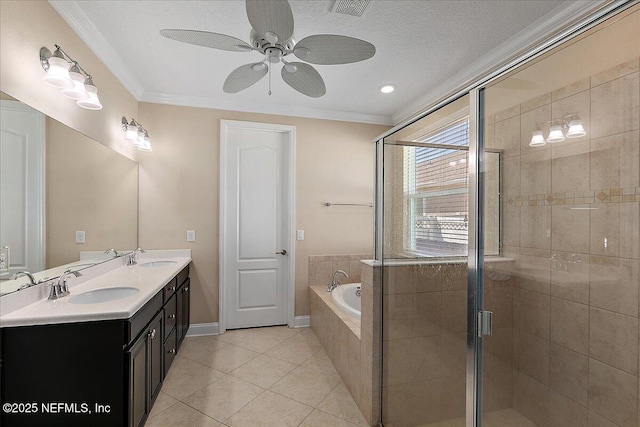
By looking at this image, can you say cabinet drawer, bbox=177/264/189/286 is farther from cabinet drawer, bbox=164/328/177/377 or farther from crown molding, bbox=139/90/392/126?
crown molding, bbox=139/90/392/126

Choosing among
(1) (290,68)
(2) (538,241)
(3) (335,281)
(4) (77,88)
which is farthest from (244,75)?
(3) (335,281)

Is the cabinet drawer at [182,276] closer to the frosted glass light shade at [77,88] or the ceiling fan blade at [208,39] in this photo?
the frosted glass light shade at [77,88]

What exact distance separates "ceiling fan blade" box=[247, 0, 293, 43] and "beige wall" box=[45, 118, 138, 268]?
1.39 m

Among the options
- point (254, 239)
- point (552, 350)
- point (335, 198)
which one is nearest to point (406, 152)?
point (552, 350)

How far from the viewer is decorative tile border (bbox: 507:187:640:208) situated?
97cm

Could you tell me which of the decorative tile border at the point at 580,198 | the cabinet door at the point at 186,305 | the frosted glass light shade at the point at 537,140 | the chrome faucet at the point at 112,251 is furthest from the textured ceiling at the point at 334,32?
the cabinet door at the point at 186,305

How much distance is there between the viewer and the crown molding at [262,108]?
10.7 feet

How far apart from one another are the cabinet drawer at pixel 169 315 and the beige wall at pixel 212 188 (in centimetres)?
75

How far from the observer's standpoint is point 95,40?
2.19 metres

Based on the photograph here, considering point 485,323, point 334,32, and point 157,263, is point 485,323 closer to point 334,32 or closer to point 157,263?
point 334,32

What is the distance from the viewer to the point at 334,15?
1.95m

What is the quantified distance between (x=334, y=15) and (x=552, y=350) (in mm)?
2126

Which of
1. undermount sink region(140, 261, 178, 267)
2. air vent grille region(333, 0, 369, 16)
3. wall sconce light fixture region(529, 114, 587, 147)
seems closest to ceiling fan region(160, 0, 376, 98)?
air vent grille region(333, 0, 369, 16)

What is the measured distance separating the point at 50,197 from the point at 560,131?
2.61 metres
